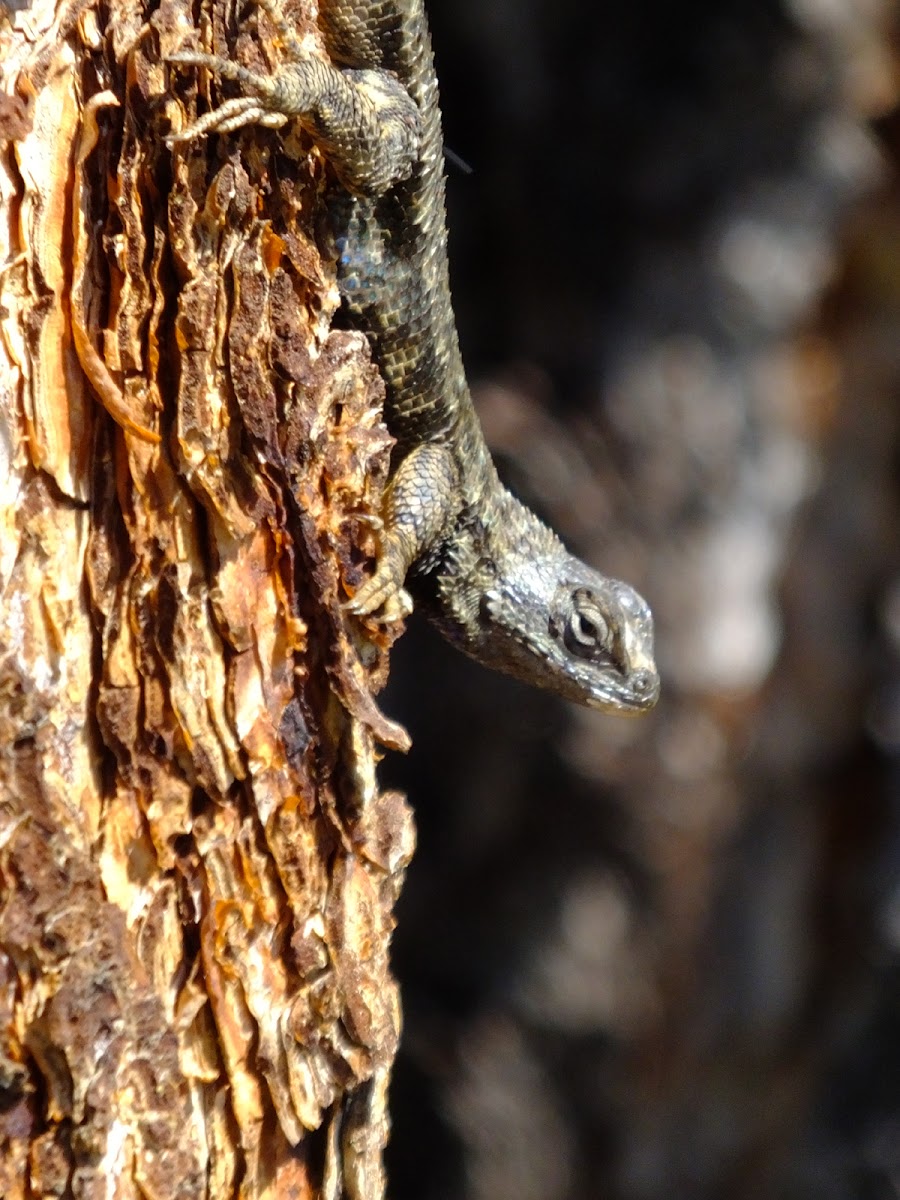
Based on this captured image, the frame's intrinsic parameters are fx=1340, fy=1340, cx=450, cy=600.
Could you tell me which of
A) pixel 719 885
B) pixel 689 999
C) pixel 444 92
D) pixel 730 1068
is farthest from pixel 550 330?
pixel 730 1068

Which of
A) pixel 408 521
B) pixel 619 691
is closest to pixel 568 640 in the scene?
pixel 619 691

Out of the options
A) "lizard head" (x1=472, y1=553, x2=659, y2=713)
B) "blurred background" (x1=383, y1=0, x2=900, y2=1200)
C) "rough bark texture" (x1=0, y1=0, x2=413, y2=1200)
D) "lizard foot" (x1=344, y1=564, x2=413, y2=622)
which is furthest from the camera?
"blurred background" (x1=383, y1=0, x2=900, y2=1200)

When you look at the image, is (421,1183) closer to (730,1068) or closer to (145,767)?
(730,1068)

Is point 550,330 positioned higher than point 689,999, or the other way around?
point 550,330

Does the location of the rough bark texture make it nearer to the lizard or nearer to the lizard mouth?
the lizard

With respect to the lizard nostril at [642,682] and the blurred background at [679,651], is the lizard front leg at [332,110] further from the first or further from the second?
the blurred background at [679,651]

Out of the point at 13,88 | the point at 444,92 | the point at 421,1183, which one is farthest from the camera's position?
the point at 421,1183

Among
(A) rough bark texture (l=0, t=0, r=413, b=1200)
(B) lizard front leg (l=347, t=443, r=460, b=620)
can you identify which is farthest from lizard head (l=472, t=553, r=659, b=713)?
(A) rough bark texture (l=0, t=0, r=413, b=1200)
